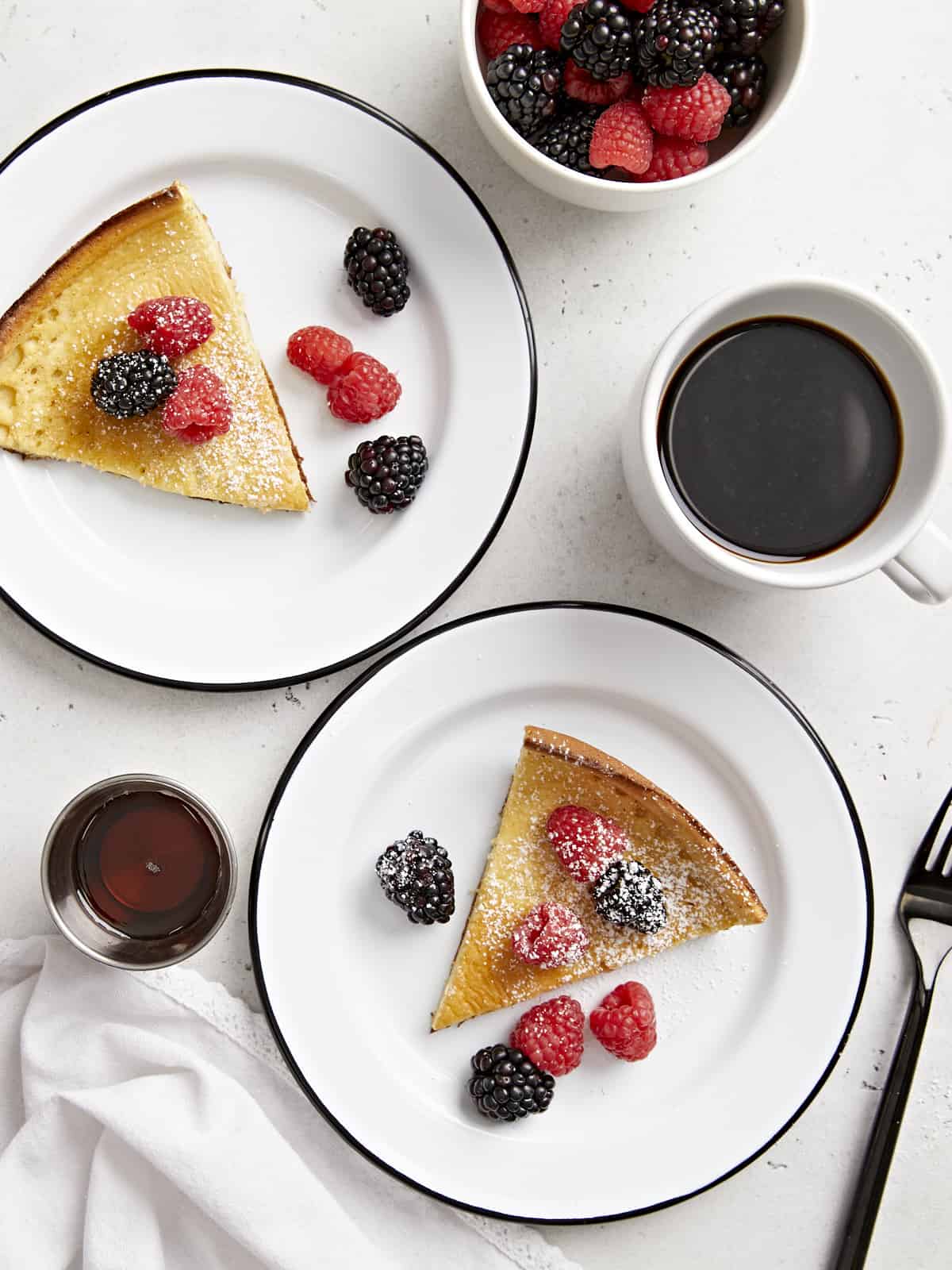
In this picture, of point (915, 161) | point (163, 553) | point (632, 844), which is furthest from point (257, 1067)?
point (915, 161)

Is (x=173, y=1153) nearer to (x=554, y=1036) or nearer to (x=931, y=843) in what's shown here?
(x=554, y=1036)

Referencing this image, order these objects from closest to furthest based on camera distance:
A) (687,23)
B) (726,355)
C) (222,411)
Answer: (687,23), (726,355), (222,411)

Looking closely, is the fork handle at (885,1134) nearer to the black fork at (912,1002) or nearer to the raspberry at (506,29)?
the black fork at (912,1002)

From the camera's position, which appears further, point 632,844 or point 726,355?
point 632,844

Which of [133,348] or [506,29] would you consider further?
[133,348]

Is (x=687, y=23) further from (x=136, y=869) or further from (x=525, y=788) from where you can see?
(x=136, y=869)

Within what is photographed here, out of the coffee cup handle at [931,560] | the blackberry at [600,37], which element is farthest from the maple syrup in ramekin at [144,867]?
the blackberry at [600,37]

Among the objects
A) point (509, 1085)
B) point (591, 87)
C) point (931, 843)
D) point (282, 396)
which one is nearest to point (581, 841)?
point (509, 1085)
